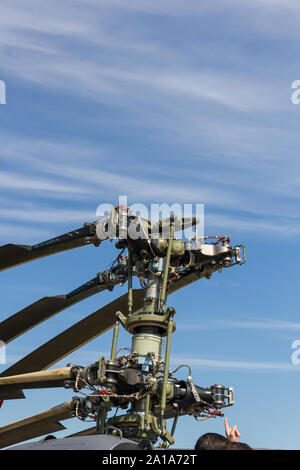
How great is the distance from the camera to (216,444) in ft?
14.0

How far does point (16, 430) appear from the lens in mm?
16875

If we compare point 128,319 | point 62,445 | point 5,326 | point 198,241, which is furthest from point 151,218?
point 62,445

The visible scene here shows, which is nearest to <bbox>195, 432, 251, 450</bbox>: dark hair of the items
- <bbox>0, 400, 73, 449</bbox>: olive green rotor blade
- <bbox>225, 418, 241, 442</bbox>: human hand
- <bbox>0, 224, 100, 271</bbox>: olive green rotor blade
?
<bbox>225, 418, 241, 442</bbox>: human hand

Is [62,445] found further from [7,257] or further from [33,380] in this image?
[7,257]

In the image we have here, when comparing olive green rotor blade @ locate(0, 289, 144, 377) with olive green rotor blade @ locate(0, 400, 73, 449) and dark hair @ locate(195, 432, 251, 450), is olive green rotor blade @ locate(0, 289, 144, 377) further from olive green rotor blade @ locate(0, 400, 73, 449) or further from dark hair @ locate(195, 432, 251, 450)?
dark hair @ locate(195, 432, 251, 450)

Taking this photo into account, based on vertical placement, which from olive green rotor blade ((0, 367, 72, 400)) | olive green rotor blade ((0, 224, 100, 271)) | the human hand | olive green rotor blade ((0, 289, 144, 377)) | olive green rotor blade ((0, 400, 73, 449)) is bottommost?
the human hand

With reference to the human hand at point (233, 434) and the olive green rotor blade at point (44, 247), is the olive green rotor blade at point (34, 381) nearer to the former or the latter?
the olive green rotor blade at point (44, 247)

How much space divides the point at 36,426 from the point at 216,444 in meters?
13.2

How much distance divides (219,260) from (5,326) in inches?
296

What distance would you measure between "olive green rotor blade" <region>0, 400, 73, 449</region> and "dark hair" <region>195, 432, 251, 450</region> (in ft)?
33.7

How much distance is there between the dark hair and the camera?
4.22 metres

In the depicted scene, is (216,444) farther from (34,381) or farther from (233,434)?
(34,381)

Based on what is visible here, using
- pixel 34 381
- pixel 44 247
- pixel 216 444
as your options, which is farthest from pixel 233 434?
pixel 44 247
